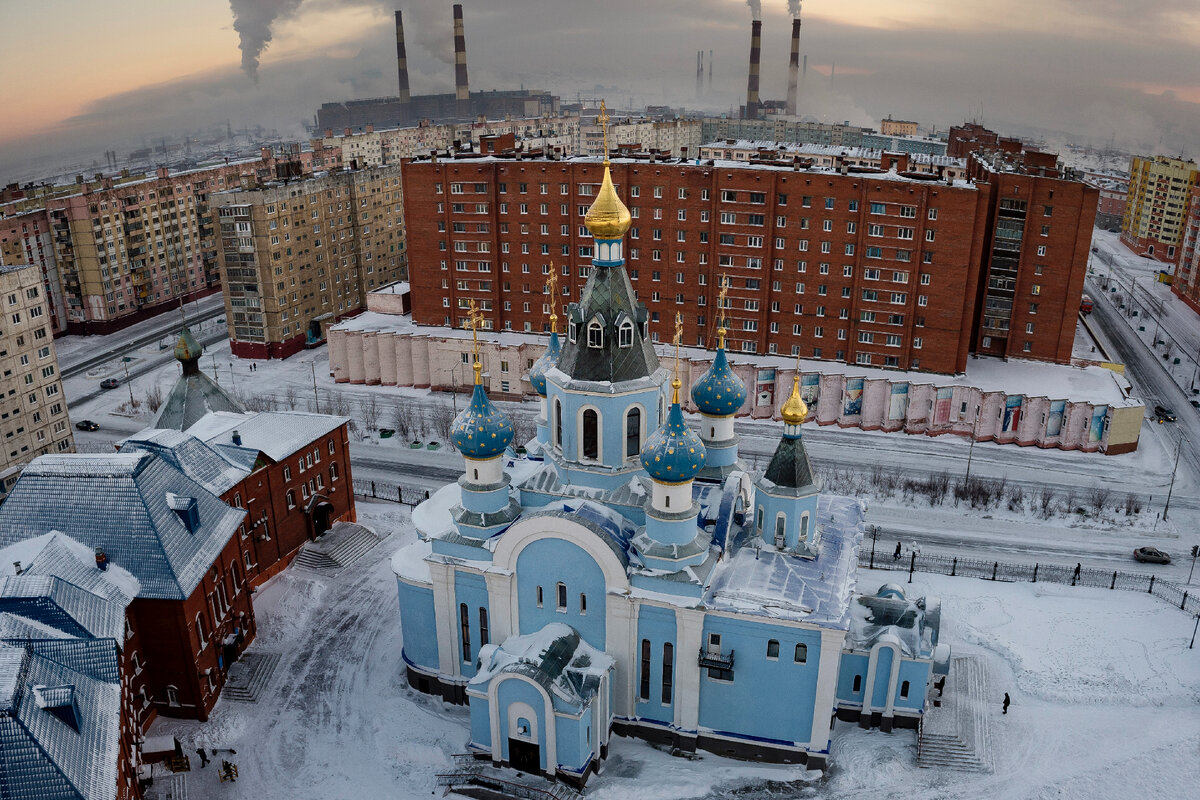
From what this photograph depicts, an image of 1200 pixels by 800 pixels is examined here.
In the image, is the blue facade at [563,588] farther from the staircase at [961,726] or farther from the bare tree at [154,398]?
the bare tree at [154,398]

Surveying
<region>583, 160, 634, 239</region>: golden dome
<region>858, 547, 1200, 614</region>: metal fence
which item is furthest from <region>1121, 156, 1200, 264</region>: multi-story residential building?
<region>583, 160, 634, 239</region>: golden dome

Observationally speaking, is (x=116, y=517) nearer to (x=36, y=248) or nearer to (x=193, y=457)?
(x=193, y=457)

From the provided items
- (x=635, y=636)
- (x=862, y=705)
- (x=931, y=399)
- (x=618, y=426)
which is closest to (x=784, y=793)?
(x=862, y=705)

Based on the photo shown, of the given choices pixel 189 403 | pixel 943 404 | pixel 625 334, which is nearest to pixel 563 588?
pixel 625 334

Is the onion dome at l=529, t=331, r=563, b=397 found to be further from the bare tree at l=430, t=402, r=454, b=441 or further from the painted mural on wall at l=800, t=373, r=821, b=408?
the painted mural on wall at l=800, t=373, r=821, b=408

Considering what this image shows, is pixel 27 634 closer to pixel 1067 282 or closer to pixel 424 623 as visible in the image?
pixel 424 623

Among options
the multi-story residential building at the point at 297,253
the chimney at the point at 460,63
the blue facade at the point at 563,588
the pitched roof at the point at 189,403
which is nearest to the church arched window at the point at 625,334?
the blue facade at the point at 563,588
